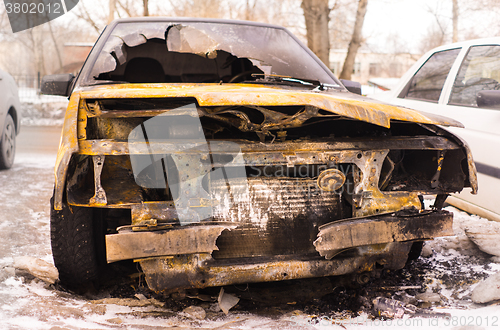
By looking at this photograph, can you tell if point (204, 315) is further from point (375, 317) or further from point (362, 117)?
point (362, 117)

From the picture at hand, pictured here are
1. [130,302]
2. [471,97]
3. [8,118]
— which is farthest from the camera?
[8,118]

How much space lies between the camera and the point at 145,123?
6.48ft

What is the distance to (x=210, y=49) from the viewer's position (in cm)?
301

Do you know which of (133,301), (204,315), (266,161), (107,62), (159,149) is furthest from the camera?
(107,62)

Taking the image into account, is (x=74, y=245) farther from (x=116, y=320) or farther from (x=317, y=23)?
(x=317, y=23)

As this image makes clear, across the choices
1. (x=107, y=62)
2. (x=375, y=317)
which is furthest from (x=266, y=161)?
(x=107, y=62)

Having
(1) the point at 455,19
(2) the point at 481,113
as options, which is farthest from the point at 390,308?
(1) the point at 455,19

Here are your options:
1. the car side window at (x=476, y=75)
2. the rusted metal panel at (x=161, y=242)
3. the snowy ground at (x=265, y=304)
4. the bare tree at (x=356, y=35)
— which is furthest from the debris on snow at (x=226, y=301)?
the bare tree at (x=356, y=35)

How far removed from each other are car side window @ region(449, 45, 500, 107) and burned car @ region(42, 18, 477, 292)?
143 cm

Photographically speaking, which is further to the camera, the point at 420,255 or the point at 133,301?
the point at 420,255

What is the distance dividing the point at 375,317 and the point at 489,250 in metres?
1.38

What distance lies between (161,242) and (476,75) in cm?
314

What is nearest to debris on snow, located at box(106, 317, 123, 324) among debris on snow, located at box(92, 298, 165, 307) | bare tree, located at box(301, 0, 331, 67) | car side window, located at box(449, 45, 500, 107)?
debris on snow, located at box(92, 298, 165, 307)

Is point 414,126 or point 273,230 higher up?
point 414,126
